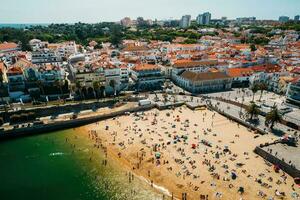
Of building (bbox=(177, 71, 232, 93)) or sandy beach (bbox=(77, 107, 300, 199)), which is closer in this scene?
sandy beach (bbox=(77, 107, 300, 199))

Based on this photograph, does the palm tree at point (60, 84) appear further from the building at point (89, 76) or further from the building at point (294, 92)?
the building at point (294, 92)

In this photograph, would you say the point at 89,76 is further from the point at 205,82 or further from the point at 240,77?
the point at 240,77

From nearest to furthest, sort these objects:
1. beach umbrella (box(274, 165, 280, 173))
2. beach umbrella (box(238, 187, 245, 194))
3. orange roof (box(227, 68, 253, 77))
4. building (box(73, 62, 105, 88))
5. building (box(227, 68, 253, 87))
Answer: beach umbrella (box(238, 187, 245, 194)) < beach umbrella (box(274, 165, 280, 173)) < building (box(73, 62, 105, 88)) < building (box(227, 68, 253, 87)) < orange roof (box(227, 68, 253, 77))

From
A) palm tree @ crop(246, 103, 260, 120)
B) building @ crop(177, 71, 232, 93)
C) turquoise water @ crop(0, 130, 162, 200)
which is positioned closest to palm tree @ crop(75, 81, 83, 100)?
turquoise water @ crop(0, 130, 162, 200)

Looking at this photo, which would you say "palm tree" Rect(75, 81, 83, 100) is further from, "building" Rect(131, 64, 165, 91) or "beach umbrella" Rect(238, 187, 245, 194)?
"beach umbrella" Rect(238, 187, 245, 194)

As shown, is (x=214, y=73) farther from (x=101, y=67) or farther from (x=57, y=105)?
(x=57, y=105)

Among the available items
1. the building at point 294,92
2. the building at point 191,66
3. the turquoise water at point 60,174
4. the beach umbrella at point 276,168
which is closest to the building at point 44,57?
the building at point 191,66
